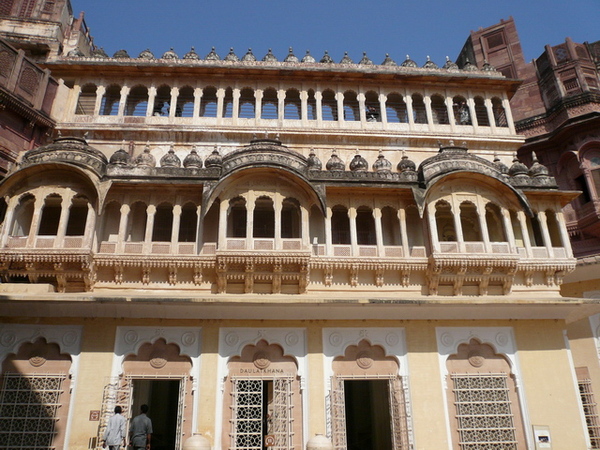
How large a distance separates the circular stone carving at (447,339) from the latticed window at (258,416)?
4.49m

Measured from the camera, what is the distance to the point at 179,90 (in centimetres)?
1767

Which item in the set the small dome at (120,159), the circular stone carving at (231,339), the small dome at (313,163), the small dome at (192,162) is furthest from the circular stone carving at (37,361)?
the small dome at (313,163)

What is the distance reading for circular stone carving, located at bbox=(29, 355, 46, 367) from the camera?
1217cm

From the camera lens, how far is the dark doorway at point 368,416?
15352 millimetres

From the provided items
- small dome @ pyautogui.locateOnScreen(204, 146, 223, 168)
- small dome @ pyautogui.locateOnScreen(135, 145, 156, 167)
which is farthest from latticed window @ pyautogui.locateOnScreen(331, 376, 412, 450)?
small dome @ pyautogui.locateOnScreen(135, 145, 156, 167)

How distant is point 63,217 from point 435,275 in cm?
1087

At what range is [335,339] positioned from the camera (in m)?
12.9

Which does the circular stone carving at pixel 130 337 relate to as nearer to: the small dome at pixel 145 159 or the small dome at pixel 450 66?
the small dome at pixel 145 159

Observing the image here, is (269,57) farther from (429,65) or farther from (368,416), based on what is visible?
(368,416)

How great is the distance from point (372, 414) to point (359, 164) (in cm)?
938

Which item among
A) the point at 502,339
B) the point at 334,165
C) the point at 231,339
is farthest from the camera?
the point at 334,165

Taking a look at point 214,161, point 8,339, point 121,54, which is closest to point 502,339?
point 214,161

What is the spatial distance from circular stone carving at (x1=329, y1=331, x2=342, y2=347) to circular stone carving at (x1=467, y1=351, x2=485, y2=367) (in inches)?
147

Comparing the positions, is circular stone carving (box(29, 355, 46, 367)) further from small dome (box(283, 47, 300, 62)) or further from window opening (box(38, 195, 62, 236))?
small dome (box(283, 47, 300, 62))
